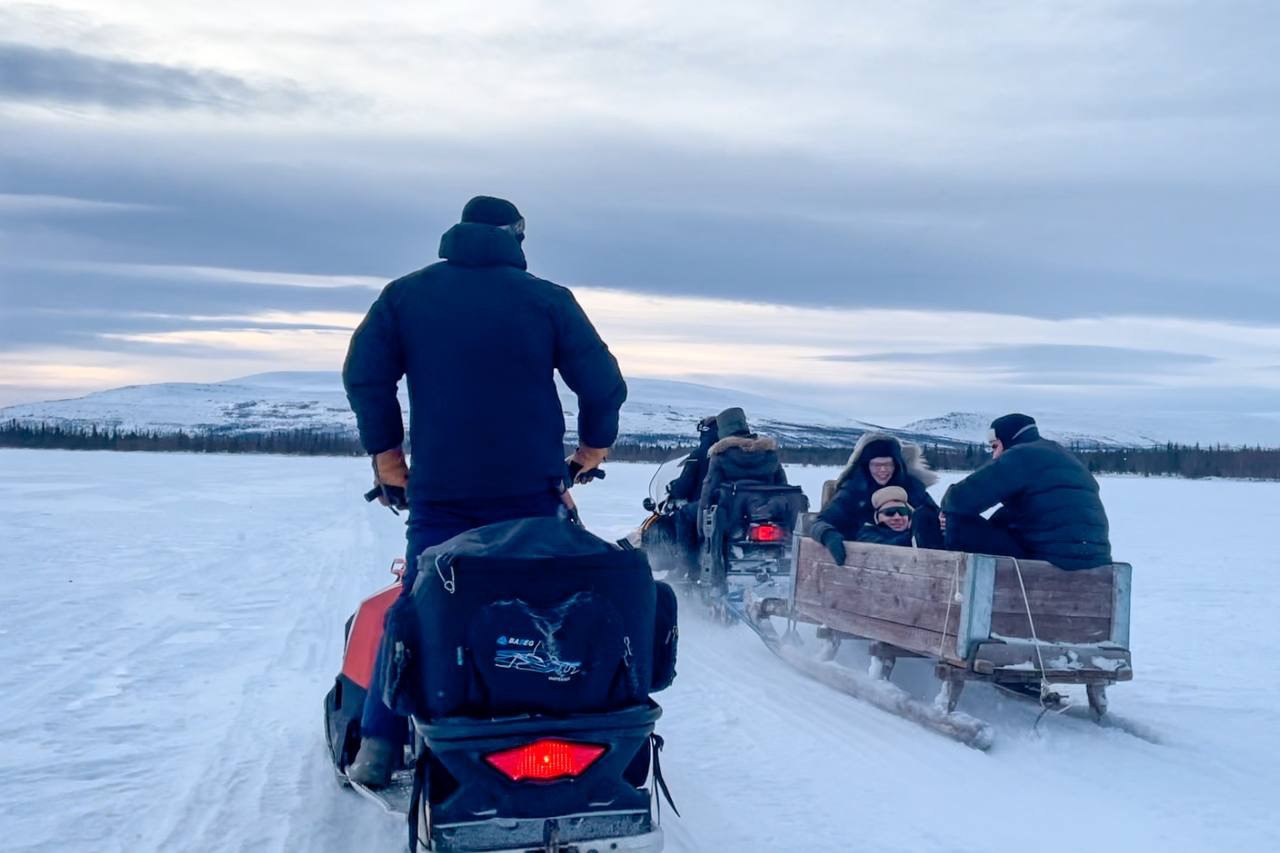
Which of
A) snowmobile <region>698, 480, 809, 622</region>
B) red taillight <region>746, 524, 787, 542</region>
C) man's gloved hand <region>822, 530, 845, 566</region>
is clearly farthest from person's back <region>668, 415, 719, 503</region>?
man's gloved hand <region>822, 530, 845, 566</region>

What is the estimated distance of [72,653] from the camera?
7.18 metres

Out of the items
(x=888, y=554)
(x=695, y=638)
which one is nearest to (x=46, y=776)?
(x=888, y=554)

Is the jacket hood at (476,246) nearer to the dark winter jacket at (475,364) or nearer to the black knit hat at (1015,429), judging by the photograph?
the dark winter jacket at (475,364)

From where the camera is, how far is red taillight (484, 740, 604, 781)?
325cm

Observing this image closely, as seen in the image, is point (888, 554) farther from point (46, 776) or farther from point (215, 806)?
point (46, 776)

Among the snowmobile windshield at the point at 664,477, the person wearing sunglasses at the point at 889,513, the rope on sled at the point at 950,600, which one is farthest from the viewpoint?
the snowmobile windshield at the point at 664,477

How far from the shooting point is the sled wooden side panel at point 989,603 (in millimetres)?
5926

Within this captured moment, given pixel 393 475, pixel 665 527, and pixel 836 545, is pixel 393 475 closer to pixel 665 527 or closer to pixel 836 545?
pixel 836 545

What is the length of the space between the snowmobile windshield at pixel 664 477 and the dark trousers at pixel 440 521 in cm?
744

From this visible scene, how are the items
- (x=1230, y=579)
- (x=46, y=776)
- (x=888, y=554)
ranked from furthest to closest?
1. (x=1230, y=579)
2. (x=888, y=554)
3. (x=46, y=776)

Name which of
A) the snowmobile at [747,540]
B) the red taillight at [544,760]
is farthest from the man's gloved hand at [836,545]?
the red taillight at [544,760]

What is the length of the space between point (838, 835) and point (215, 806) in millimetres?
2233

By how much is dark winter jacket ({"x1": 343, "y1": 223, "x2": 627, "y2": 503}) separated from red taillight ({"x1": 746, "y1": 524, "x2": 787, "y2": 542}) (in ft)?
19.6

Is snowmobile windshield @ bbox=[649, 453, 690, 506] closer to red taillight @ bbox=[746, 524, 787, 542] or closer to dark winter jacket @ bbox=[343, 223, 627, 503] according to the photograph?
red taillight @ bbox=[746, 524, 787, 542]
